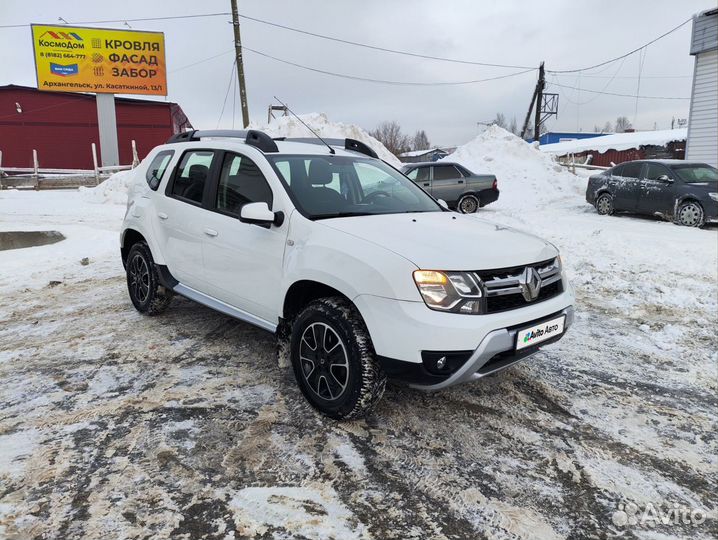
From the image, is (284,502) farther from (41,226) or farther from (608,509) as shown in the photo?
(41,226)

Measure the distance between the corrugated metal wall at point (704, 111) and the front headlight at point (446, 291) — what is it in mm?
19220

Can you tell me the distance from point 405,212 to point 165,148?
277 cm

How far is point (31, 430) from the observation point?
3.04 metres

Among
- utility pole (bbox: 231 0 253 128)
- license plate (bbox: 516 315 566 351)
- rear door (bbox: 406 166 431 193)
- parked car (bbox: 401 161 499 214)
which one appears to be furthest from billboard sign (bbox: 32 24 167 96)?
license plate (bbox: 516 315 566 351)

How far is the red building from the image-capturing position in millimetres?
28125

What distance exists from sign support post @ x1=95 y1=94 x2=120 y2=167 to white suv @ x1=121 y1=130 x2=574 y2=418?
24.3 m

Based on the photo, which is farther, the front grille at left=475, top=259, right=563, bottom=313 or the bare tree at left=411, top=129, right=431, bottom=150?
the bare tree at left=411, top=129, right=431, bottom=150

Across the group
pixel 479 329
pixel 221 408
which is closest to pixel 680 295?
pixel 479 329

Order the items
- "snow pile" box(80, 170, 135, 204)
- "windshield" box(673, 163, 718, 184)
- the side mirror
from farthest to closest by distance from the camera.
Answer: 1. "snow pile" box(80, 170, 135, 204)
2. "windshield" box(673, 163, 718, 184)
3. the side mirror

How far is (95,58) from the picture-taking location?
82.6ft

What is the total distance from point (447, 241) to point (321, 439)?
57.1 inches

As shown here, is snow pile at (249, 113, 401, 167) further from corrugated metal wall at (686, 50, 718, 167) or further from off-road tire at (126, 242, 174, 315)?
off-road tire at (126, 242, 174, 315)

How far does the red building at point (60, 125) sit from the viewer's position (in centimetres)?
2812

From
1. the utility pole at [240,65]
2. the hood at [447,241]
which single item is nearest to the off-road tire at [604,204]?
the hood at [447,241]
